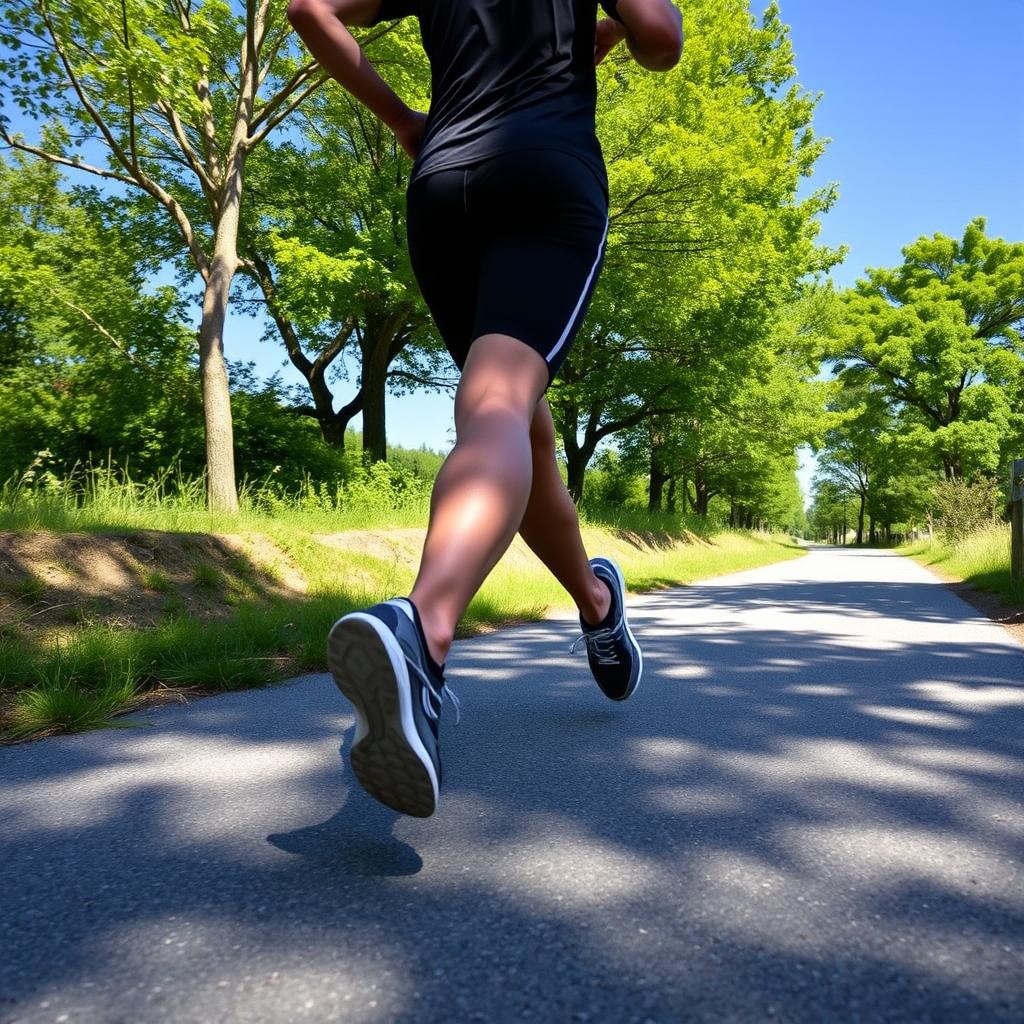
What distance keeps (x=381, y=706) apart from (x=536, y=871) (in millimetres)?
410

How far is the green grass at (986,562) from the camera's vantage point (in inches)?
338

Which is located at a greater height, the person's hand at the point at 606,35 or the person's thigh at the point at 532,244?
the person's hand at the point at 606,35

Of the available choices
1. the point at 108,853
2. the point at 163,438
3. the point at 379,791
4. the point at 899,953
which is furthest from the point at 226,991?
the point at 163,438

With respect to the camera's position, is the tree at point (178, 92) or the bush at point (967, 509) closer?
the tree at point (178, 92)

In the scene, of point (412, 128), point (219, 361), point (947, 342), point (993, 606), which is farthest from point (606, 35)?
point (947, 342)

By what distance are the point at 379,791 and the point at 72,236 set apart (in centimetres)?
1774

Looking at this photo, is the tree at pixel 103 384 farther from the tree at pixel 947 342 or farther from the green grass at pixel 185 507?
the tree at pixel 947 342

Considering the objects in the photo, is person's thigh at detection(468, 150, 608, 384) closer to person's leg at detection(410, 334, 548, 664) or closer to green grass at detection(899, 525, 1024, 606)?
person's leg at detection(410, 334, 548, 664)

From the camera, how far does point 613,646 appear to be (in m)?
2.47

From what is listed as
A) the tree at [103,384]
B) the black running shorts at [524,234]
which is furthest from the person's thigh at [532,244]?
the tree at [103,384]

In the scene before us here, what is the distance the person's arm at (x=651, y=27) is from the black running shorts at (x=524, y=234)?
0.30 meters

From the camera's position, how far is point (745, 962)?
3.53 ft

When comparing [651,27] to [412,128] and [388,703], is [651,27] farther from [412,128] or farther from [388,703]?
[388,703]

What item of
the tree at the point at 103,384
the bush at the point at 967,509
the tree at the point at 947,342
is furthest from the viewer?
the tree at the point at 947,342
